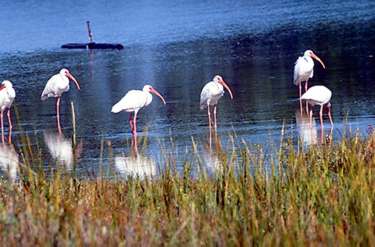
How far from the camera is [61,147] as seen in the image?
14531 mm

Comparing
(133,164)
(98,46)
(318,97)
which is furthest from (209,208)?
(98,46)

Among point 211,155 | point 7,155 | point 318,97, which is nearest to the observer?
point 211,155

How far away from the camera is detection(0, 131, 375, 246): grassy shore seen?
589 centimetres

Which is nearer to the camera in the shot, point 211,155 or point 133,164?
point 133,164

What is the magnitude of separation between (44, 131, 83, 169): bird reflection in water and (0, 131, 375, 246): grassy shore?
14.1 ft

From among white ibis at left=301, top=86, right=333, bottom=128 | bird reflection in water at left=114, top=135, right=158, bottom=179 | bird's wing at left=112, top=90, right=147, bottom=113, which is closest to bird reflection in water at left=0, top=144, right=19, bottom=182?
bird reflection in water at left=114, top=135, right=158, bottom=179

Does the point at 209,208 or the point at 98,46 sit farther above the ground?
the point at 209,208

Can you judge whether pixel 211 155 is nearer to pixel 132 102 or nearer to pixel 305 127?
pixel 305 127

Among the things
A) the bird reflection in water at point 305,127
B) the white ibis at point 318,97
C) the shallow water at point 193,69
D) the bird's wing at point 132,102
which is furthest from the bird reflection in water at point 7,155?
the white ibis at point 318,97

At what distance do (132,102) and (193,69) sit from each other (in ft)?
28.0

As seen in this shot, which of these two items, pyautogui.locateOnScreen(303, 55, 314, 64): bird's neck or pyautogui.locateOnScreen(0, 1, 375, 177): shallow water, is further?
pyautogui.locateOnScreen(303, 55, 314, 64): bird's neck

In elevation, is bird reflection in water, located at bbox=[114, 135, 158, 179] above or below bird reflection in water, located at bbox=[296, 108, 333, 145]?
above

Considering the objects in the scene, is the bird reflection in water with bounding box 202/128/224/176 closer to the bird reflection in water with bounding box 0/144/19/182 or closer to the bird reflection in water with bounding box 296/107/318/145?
Result: the bird reflection in water with bounding box 296/107/318/145

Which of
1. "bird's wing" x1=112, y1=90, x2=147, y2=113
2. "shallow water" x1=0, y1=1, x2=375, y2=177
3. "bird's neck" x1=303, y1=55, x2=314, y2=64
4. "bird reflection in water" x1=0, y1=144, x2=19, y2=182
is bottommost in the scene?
"bird reflection in water" x1=0, y1=144, x2=19, y2=182
